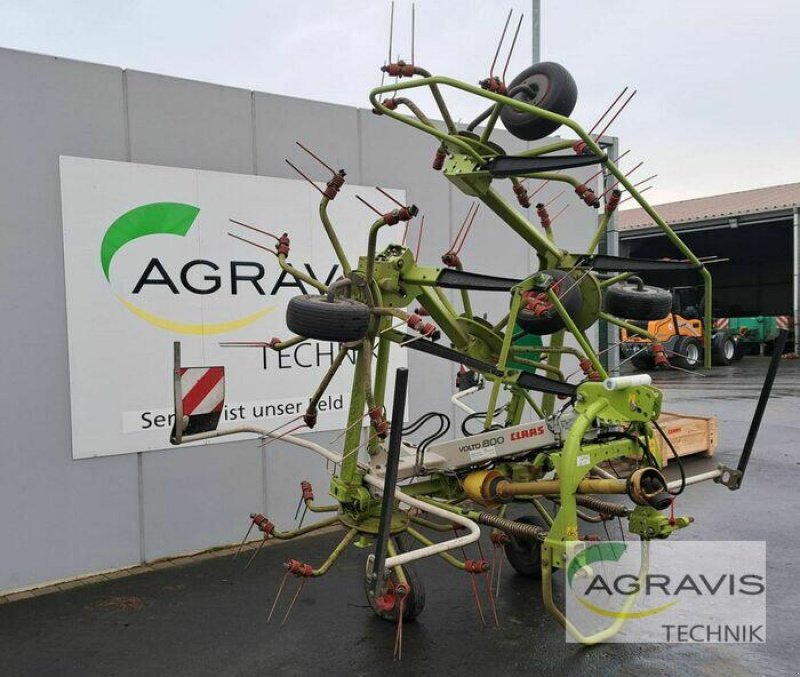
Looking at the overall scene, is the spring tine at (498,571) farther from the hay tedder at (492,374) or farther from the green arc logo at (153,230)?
the green arc logo at (153,230)

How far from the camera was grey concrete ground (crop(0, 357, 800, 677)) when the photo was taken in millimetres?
3695

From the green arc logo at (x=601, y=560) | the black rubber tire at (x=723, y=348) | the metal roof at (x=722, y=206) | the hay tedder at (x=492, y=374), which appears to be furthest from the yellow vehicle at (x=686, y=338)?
the hay tedder at (x=492, y=374)

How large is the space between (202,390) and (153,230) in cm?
179

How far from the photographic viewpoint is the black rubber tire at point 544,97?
12.4 ft

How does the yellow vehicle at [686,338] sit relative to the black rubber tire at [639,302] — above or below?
below

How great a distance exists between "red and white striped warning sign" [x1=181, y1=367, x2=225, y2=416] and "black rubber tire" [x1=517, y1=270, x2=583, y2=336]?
1677 mm

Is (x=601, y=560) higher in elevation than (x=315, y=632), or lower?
higher

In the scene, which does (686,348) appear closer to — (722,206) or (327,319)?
(722,206)

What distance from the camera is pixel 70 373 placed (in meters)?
4.85

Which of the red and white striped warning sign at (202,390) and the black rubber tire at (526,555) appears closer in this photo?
the red and white striped warning sign at (202,390)

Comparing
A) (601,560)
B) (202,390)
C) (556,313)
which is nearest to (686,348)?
(601,560)

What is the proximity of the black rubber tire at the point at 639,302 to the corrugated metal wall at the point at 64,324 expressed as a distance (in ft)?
8.40

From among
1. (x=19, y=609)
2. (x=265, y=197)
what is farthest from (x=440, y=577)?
(x=265, y=197)

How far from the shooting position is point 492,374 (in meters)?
3.95
